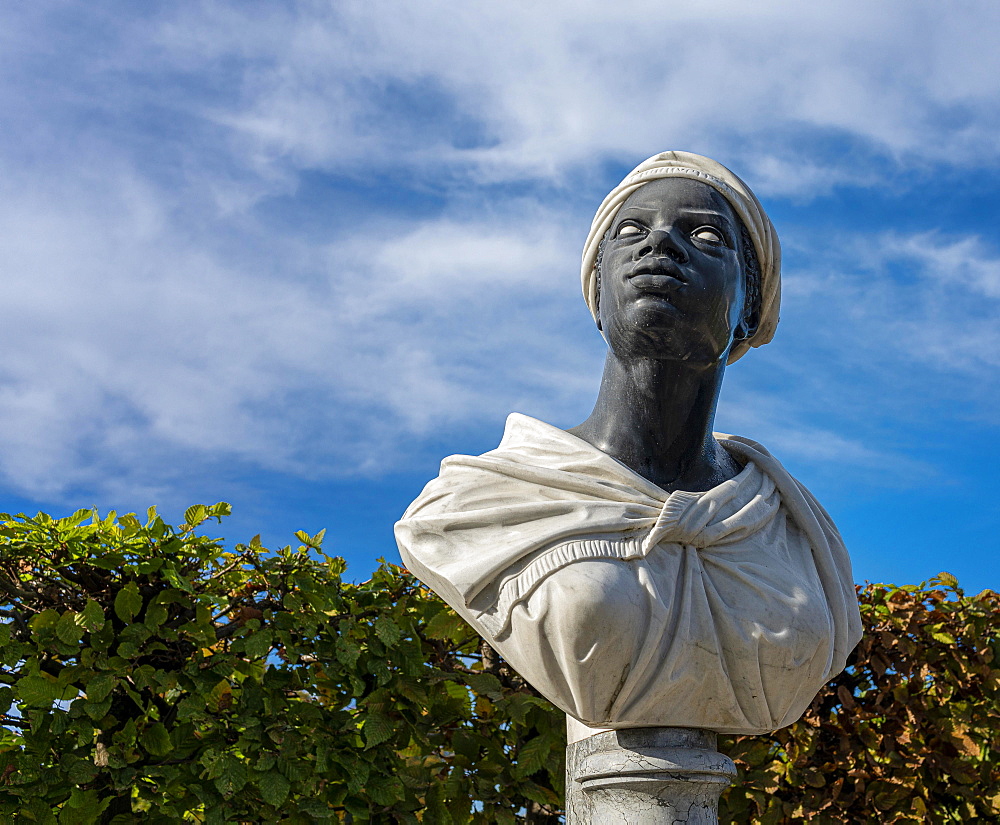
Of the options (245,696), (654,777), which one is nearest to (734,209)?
(654,777)

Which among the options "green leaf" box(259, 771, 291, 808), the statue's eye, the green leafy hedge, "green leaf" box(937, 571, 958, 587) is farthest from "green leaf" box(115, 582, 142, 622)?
"green leaf" box(937, 571, 958, 587)

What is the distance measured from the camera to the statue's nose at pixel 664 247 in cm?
305

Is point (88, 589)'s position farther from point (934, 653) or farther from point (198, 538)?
point (934, 653)

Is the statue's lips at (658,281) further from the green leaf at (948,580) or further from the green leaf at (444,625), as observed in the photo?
the green leaf at (948,580)

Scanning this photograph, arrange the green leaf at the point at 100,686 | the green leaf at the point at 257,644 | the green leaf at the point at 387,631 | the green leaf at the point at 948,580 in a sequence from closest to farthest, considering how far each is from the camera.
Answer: the green leaf at the point at 100,686
the green leaf at the point at 257,644
the green leaf at the point at 387,631
the green leaf at the point at 948,580

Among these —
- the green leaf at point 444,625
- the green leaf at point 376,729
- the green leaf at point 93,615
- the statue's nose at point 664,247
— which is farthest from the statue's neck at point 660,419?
the green leaf at point 93,615

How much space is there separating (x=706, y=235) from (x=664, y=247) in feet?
0.54

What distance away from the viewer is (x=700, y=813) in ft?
9.16

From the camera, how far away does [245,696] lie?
11.6ft

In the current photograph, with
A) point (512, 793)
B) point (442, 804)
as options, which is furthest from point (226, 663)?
point (512, 793)

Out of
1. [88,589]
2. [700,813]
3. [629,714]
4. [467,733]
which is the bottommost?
[700,813]

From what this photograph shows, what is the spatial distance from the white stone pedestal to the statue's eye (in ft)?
4.58

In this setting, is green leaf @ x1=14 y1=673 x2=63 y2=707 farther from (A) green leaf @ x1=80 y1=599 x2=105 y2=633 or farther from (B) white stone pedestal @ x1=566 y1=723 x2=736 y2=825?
(B) white stone pedestal @ x1=566 y1=723 x2=736 y2=825

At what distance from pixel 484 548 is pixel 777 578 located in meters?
0.81
